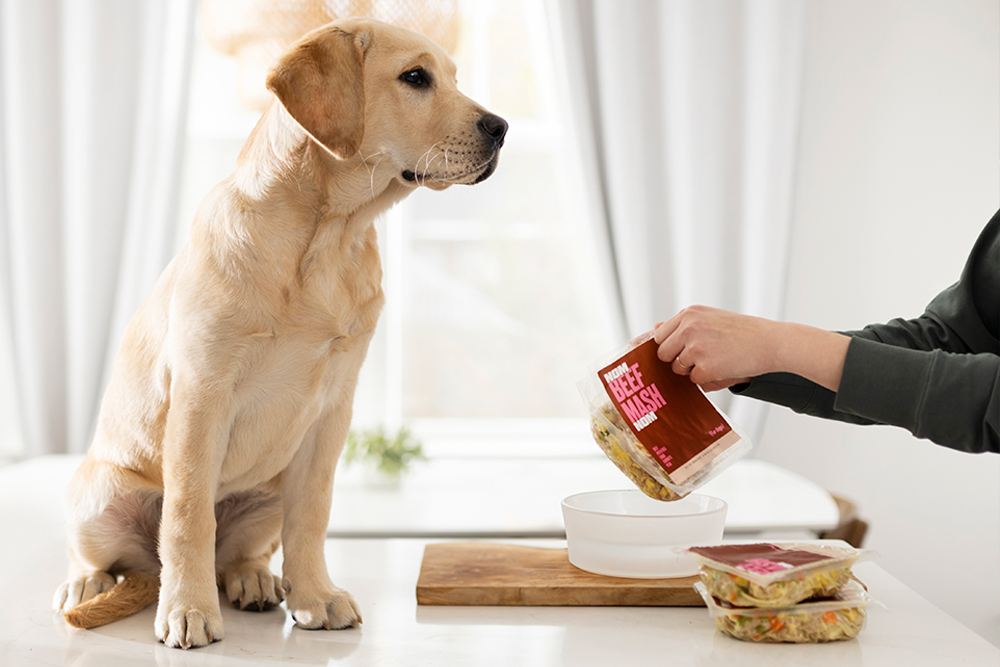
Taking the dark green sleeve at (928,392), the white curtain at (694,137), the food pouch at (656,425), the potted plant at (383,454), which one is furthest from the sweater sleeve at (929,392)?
the white curtain at (694,137)

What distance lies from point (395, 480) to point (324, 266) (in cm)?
110

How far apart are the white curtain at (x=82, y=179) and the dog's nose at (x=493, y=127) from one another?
175cm

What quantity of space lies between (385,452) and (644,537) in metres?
1.09

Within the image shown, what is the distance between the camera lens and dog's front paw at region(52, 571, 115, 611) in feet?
3.49

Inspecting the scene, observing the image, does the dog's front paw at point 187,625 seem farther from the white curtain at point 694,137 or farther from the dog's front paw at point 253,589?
the white curtain at point 694,137

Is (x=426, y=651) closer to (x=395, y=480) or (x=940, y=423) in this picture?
(x=940, y=423)

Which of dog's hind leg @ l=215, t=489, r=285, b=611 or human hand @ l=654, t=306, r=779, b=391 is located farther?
dog's hind leg @ l=215, t=489, r=285, b=611

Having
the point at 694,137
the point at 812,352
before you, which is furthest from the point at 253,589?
the point at 694,137

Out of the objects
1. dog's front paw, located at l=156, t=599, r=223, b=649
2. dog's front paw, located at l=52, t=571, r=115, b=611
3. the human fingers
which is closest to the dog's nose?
the human fingers

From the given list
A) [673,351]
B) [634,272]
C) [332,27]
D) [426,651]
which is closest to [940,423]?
[673,351]

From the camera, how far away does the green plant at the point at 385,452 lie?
202cm

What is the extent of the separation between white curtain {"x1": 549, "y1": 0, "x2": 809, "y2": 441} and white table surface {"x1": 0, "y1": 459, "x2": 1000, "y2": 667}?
4.60ft

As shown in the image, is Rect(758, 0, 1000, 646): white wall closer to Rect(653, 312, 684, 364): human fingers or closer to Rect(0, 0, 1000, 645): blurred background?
Rect(0, 0, 1000, 645): blurred background

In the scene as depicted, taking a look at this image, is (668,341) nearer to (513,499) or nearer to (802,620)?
(802,620)
